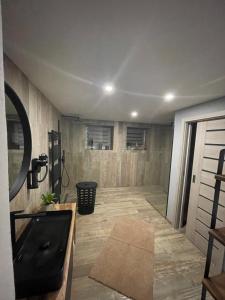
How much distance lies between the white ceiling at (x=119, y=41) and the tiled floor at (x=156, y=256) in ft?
7.30

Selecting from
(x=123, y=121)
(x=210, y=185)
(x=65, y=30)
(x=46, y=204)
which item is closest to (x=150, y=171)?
(x=123, y=121)

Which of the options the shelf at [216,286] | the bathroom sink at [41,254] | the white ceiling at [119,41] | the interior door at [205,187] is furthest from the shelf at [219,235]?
the white ceiling at [119,41]

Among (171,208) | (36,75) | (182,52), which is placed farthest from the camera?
(171,208)

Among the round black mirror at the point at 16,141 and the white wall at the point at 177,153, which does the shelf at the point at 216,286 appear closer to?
the white wall at the point at 177,153

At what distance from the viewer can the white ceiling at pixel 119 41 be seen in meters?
0.65

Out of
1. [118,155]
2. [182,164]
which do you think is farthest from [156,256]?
[118,155]

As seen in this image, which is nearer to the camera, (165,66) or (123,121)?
(165,66)

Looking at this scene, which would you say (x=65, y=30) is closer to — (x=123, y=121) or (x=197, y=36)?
(x=197, y=36)

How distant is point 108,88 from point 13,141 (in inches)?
44.6

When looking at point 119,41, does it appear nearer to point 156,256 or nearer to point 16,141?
point 16,141

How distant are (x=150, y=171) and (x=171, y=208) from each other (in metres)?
2.21

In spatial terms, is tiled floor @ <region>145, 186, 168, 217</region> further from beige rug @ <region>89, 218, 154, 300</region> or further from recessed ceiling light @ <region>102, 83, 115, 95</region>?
recessed ceiling light @ <region>102, 83, 115, 95</region>

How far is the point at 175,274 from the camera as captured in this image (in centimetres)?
171

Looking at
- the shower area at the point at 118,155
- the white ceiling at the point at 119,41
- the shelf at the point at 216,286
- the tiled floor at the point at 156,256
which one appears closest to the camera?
the white ceiling at the point at 119,41
